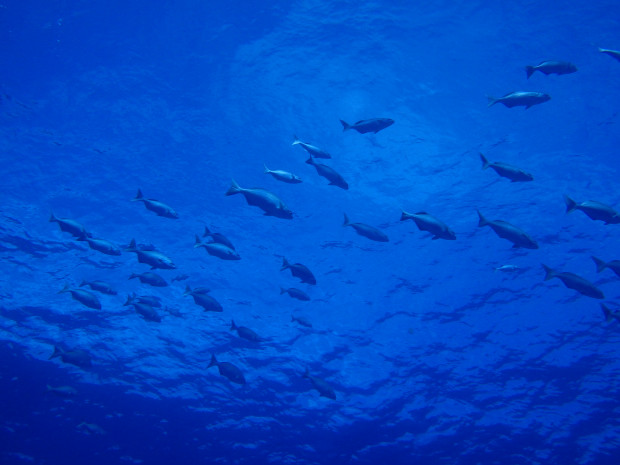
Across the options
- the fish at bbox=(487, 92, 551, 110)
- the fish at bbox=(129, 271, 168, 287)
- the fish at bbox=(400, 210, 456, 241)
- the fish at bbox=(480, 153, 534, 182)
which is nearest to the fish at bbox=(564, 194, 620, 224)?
the fish at bbox=(480, 153, 534, 182)

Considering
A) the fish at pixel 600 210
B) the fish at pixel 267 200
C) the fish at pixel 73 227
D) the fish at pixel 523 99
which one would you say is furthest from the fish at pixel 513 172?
the fish at pixel 73 227

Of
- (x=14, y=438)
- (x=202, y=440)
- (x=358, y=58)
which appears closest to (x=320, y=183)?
(x=358, y=58)

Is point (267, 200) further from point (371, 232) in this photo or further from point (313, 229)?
point (313, 229)

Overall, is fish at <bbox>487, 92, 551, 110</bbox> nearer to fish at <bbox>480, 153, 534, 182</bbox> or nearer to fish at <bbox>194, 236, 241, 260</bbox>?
fish at <bbox>480, 153, 534, 182</bbox>

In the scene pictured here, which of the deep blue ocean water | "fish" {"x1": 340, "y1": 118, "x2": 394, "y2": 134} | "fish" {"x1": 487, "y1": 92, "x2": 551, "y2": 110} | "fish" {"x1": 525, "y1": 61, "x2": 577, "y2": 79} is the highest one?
"fish" {"x1": 525, "y1": 61, "x2": 577, "y2": 79}

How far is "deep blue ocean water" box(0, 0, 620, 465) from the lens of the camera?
1270 cm

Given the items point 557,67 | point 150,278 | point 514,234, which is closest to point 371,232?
point 514,234

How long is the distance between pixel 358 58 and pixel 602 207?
8718 millimetres

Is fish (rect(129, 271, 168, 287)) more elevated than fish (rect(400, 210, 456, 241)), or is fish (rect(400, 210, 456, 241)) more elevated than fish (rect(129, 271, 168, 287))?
fish (rect(400, 210, 456, 241))

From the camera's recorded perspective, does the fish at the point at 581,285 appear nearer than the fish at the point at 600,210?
No

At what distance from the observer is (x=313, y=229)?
15977 millimetres

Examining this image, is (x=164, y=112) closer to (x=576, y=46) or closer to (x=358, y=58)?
(x=358, y=58)

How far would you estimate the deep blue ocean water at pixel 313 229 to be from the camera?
1270cm

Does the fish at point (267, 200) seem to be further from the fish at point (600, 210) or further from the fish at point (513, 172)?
the fish at point (600, 210)
